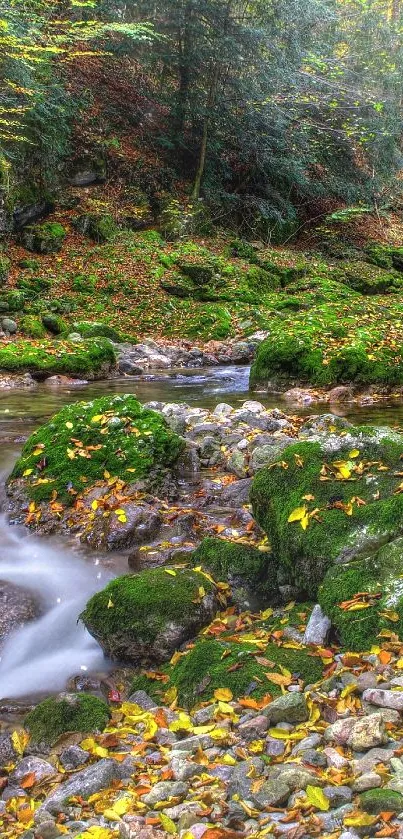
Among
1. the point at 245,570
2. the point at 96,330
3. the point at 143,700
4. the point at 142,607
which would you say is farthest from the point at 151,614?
the point at 96,330

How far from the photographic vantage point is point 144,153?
804 inches

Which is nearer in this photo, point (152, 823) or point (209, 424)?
point (152, 823)

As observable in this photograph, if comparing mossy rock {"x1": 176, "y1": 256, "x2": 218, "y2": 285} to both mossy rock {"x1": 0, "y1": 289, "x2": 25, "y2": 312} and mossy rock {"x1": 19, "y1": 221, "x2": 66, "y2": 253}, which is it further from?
mossy rock {"x1": 0, "y1": 289, "x2": 25, "y2": 312}

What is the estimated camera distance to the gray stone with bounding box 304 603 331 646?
324cm

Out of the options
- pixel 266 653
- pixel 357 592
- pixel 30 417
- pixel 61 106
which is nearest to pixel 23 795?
pixel 266 653

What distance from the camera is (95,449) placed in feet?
19.1

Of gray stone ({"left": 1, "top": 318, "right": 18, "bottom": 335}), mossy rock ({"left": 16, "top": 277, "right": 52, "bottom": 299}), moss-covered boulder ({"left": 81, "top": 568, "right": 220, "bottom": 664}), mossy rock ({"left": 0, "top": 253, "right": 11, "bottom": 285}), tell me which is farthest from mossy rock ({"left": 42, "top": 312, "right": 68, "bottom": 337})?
moss-covered boulder ({"left": 81, "top": 568, "right": 220, "bottom": 664})

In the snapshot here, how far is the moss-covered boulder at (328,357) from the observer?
10.2 m

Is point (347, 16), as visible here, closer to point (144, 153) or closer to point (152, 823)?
point (144, 153)

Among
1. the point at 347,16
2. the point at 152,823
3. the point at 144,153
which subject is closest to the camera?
the point at 152,823

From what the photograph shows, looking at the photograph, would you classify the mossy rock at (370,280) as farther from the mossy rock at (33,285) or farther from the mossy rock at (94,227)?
the mossy rock at (33,285)

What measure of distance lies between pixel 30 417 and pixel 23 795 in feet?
19.4

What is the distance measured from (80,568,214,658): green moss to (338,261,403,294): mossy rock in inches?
658

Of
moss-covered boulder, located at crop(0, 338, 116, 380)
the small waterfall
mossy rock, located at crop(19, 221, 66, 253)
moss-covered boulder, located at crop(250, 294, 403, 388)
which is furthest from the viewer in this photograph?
mossy rock, located at crop(19, 221, 66, 253)
